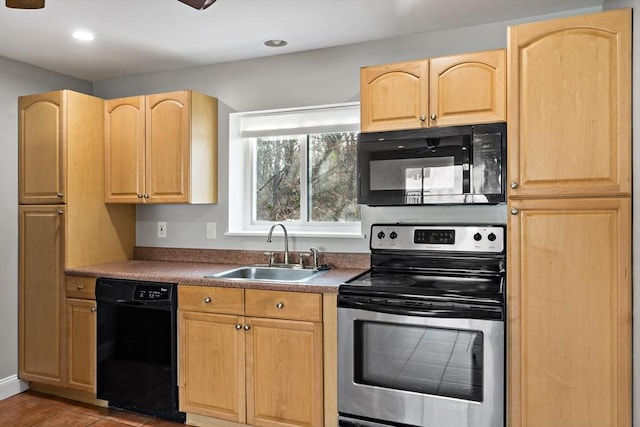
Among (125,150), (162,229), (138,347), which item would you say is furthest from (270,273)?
(125,150)

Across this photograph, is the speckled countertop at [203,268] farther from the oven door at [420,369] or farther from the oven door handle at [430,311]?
the oven door at [420,369]

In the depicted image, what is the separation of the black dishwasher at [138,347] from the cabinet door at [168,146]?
0.67m

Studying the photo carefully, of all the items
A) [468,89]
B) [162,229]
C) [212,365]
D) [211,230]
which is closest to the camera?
[468,89]

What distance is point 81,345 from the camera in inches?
122

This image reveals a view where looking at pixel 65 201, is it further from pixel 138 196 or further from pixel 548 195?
pixel 548 195

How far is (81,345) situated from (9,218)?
39.8 inches

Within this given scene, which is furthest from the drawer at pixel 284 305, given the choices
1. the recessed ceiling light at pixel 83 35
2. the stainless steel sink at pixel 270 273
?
the recessed ceiling light at pixel 83 35

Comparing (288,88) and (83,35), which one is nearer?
(83,35)

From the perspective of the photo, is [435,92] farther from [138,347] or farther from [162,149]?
[138,347]

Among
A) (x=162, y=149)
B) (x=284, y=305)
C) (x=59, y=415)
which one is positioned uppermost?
(x=162, y=149)

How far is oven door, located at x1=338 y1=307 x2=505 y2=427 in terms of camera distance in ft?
7.02

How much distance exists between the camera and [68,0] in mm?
2395

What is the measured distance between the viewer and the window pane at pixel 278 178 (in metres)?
3.38

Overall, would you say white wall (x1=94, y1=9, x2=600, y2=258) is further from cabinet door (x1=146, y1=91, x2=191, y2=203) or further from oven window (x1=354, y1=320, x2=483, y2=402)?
oven window (x1=354, y1=320, x2=483, y2=402)
